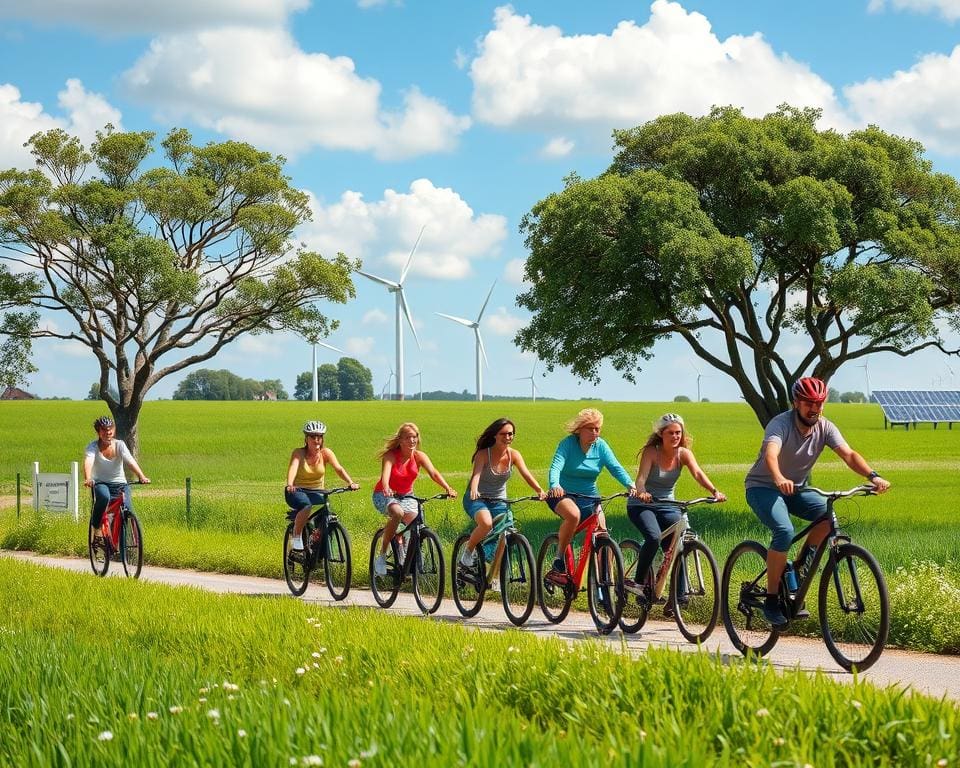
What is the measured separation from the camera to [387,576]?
497 inches

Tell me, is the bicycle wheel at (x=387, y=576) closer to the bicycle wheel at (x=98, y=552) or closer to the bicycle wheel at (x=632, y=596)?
the bicycle wheel at (x=632, y=596)

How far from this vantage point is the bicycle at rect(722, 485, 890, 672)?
8.42 metres

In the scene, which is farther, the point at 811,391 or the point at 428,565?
the point at 428,565

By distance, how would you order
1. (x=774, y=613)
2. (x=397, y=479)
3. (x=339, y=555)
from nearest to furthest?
(x=774, y=613), (x=397, y=479), (x=339, y=555)

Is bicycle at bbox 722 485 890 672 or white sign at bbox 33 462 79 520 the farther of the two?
white sign at bbox 33 462 79 520

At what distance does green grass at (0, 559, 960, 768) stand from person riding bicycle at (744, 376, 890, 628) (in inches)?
89.2

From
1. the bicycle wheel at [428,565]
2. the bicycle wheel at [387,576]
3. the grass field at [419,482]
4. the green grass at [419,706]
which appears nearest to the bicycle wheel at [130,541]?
the grass field at [419,482]

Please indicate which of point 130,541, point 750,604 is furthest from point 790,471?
point 130,541

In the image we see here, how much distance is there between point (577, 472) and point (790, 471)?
2.43 metres

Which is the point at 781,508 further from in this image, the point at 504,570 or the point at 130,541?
the point at 130,541

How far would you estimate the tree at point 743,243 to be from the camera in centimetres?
2448

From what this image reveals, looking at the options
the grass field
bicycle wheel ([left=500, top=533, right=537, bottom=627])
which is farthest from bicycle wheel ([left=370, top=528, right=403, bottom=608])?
the grass field

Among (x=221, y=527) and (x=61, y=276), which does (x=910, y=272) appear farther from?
(x=61, y=276)

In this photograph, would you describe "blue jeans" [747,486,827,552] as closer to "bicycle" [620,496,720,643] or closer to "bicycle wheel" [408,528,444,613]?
"bicycle" [620,496,720,643]
